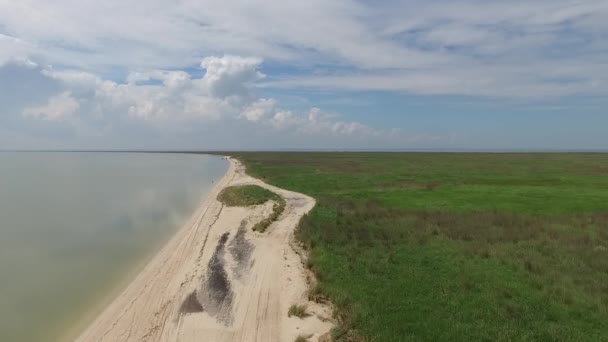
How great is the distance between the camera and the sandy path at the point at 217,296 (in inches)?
473

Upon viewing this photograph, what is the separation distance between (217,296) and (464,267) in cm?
1045

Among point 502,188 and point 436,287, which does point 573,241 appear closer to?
point 436,287

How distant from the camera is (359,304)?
1267 cm

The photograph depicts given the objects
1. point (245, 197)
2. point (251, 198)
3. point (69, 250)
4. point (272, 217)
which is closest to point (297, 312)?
point (272, 217)

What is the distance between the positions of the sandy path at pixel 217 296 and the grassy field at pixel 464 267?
1.36 meters

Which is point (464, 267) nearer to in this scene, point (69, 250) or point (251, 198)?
point (69, 250)

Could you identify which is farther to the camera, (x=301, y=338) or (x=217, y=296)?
(x=217, y=296)

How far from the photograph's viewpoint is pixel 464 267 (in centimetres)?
1655

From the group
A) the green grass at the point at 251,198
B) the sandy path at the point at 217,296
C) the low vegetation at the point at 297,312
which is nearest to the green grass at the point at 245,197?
the green grass at the point at 251,198

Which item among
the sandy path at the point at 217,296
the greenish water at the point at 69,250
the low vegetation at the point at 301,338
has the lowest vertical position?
the greenish water at the point at 69,250

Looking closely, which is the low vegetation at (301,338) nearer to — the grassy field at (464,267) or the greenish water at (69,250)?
the grassy field at (464,267)

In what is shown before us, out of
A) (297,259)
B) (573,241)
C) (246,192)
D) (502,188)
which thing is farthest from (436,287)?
(502,188)

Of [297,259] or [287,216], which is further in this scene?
[287,216]

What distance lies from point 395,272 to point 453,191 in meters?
28.3
